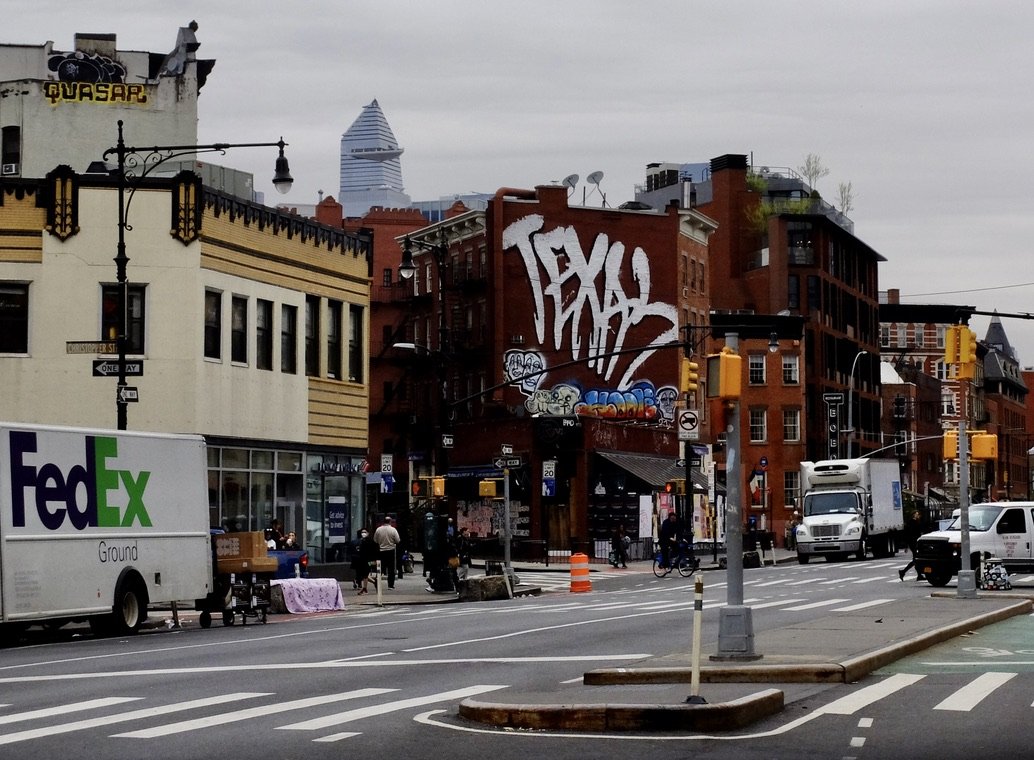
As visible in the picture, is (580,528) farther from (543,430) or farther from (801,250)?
(801,250)

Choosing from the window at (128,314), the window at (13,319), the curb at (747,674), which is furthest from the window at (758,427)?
the curb at (747,674)

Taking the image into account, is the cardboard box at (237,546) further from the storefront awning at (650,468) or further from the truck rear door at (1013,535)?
the storefront awning at (650,468)

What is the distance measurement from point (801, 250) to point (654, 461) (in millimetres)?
29931

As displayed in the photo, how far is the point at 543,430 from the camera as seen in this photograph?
71.7 metres

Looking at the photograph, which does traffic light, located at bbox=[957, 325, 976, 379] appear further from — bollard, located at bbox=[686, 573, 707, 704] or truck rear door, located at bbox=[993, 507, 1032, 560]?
bollard, located at bbox=[686, 573, 707, 704]

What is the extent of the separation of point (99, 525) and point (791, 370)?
74.4 m

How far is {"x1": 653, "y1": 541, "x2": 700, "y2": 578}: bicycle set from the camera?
52312 millimetres

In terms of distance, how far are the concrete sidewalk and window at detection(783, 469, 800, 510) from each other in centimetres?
7218

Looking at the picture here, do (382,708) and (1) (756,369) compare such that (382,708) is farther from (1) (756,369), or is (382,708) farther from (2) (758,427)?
(1) (756,369)

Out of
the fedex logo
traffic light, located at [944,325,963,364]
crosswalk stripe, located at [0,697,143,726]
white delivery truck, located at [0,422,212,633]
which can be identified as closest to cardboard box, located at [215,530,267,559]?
white delivery truck, located at [0,422,212,633]

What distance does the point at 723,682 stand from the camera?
1666 cm

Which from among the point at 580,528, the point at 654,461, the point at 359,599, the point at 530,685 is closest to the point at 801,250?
the point at 654,461

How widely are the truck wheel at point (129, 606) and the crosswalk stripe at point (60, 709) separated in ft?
37.2

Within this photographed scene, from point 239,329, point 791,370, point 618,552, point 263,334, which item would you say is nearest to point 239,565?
point 239,329
